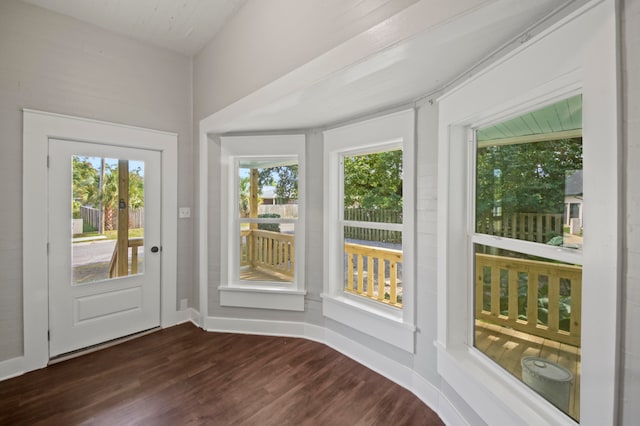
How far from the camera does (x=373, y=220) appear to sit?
2.49 m

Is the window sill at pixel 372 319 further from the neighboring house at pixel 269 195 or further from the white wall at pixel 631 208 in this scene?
the white wall at pixel 631 208

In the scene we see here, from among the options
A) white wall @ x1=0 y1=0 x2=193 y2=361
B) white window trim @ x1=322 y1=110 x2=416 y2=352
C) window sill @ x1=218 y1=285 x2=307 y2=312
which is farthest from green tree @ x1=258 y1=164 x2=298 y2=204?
white wall @ x1=0 y1=0 x2=193 y2=361

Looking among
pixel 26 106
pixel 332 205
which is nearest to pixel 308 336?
pixel 332 205

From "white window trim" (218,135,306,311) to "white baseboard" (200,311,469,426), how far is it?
0.67 ft

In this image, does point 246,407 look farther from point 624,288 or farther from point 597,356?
point 624,288

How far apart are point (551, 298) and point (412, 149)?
121 centimetres

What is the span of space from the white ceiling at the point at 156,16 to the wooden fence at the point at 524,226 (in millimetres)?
2605

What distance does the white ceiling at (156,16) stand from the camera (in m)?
2.35

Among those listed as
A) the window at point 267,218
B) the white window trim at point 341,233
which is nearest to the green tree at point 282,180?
the window at point 267,218

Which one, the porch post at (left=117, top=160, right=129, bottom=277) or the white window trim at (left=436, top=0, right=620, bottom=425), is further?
the porch post at (left=117, top=160, right=129, bottom=277)

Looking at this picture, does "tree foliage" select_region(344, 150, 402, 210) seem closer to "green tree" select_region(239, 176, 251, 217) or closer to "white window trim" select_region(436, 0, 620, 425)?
"white window trim" select_region(436, 0, 620, 425)

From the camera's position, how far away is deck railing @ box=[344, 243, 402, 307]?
2434 millimetres

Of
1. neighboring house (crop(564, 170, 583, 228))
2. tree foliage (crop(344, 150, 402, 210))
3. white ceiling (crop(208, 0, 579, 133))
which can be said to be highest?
white ceiling (crop(208, 0, 579, 133))

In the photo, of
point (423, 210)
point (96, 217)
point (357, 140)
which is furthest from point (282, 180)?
point (96, 217)
